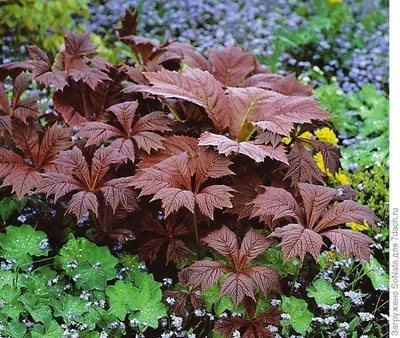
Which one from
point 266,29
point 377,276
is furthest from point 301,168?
point 266,29

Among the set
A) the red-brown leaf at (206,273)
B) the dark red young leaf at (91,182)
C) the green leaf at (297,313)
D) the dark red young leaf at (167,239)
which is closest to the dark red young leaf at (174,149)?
the dark red young leaf at (91,182)

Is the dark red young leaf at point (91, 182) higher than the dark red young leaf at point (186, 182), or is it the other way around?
the dark red young leaf at point (186, 182)

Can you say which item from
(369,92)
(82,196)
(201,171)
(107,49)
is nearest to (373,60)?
(369,92)

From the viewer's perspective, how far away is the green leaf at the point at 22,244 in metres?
2.54

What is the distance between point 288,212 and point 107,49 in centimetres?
294

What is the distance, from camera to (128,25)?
3.28 meters

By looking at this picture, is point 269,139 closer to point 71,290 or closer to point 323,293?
point 323,293

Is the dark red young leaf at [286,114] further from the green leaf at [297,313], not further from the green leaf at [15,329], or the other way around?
the green leaf at [15,329]

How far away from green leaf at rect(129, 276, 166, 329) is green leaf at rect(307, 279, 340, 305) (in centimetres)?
60

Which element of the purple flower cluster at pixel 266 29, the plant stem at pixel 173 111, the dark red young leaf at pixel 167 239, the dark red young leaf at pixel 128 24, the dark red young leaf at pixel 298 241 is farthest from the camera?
the purple flower cluster at pixel 266 29

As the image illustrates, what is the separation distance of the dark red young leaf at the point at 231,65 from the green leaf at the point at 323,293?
1.07 metres

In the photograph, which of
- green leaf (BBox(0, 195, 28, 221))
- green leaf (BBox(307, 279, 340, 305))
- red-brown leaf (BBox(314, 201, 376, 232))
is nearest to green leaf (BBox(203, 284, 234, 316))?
green leaf (BBox(307, 279, 340, 305))

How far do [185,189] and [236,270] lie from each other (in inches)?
14.4
